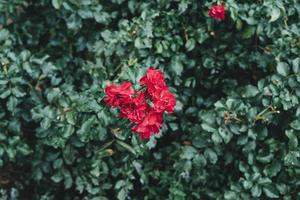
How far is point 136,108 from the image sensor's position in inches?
84.3

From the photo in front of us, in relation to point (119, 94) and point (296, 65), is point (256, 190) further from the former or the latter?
point (119, 94)

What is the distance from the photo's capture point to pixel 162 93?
7.09 feet

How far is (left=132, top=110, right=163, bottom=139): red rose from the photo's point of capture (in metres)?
2.16

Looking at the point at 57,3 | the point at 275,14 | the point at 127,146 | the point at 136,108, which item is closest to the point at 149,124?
the point at 136,108

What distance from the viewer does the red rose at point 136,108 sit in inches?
84.1

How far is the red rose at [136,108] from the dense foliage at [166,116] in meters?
0.27

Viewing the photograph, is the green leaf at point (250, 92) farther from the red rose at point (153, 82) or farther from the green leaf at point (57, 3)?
the green leaf at point (57, 3)

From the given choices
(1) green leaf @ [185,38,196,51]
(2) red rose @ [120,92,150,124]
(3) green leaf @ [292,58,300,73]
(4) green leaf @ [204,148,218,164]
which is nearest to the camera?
(2) red rose @ [120,92,150,124]

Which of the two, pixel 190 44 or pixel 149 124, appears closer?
pixel 149 124

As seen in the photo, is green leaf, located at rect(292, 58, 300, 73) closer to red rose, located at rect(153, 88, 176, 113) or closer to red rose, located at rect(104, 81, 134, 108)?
red rose, located at rect(153, 88, 176, 113)

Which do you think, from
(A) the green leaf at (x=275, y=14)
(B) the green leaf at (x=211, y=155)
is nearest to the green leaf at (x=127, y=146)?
(B) the green leaf at (x=211, y=155)

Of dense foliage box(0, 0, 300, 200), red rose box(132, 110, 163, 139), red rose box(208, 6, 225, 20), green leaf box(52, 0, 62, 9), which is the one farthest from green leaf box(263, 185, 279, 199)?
green leaf box(52, 0, 62, 9)

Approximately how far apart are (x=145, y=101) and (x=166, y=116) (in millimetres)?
714

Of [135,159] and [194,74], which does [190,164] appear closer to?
[135,159]
